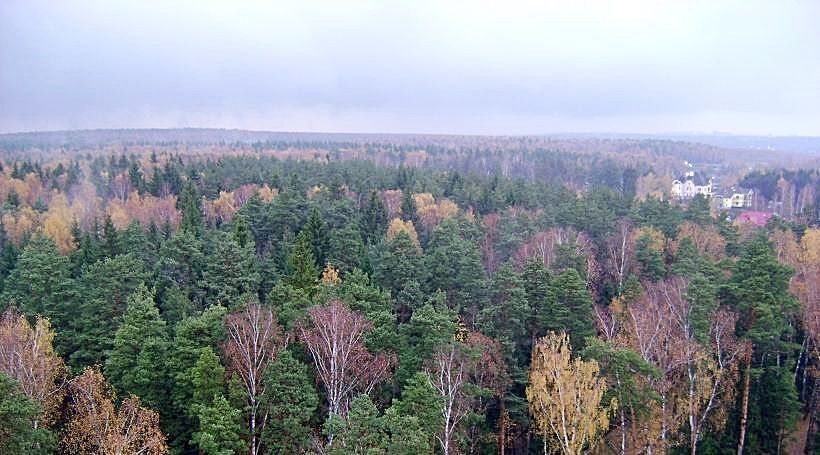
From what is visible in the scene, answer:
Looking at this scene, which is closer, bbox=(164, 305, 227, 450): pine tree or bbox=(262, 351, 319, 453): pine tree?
bbox=(262, 351, 319, 453): pine tree

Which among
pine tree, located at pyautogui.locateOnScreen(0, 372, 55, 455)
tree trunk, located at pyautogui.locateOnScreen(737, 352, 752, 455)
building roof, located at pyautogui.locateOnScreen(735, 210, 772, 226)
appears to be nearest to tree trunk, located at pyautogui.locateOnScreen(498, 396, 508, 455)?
tree trunk, located at pyautogui.locateOnScreen(737, 352, 752, 455)

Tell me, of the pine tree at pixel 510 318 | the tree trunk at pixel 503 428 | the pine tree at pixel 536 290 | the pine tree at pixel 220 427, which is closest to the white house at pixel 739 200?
the pine tree at pixel 536 290

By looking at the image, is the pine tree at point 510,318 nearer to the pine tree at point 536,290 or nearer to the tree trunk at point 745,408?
the pine tree at point 536,290

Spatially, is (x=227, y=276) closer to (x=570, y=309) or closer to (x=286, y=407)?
(x=286, y=407)

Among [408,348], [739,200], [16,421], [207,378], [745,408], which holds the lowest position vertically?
[745,408]

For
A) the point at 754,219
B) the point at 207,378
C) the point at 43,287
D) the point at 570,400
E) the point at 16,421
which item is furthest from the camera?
the point at 754,219

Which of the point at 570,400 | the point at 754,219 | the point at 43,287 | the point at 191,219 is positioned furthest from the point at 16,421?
the point at 754,219

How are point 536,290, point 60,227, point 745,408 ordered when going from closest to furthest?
point 745,408 < point 536,290 < point 60,227

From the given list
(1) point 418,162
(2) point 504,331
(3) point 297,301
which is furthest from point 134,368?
(1) point 418,162

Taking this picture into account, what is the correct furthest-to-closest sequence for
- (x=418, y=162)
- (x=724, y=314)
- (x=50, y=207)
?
(x=418, y=162) < (x=50, y=207) < (x=724, y=314)

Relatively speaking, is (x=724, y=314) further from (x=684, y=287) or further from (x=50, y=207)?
(x=50, y=207)

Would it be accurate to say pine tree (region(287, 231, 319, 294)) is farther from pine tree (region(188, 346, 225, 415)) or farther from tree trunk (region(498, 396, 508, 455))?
tree trunk (region(498, 396, 508, 455))
